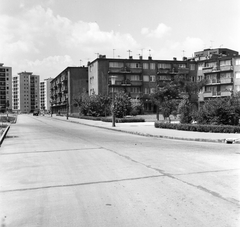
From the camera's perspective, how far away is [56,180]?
7484 millimetres

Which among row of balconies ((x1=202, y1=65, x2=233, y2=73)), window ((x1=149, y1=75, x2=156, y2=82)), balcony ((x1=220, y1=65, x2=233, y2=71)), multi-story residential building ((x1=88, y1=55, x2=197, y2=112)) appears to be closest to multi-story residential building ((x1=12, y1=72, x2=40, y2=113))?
multi-story residential building ((x1=88, y1=55, x2=197, y2=112))

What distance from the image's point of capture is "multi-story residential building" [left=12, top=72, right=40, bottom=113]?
180750mm

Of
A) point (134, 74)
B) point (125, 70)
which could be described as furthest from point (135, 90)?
point (125, 70)

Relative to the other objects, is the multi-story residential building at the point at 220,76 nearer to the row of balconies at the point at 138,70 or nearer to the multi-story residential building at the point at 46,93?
the row of balconies at the point at 138,70

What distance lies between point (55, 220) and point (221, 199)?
299 cm

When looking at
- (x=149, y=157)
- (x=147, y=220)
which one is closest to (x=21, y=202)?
(x=147, y=220)

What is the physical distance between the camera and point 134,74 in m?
73.2

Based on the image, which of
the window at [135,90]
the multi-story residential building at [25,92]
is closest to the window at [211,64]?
the window at [135,90]

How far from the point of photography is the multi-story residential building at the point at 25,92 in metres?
181

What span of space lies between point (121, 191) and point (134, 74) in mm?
67766

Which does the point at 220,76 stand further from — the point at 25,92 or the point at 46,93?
the point at 46,93

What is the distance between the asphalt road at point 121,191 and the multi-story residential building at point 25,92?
577 ft

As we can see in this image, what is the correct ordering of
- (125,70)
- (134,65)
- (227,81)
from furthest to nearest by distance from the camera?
(134,65)
(125,70)
(227,81)

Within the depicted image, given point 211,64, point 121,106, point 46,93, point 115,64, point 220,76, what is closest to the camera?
point 121,106
